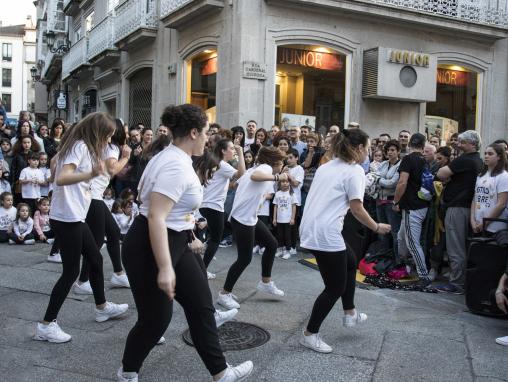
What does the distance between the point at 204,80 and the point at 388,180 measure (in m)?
8.23

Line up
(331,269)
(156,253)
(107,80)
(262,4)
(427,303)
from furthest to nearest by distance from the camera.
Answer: (107,80), (262,4), (427,303), (331,269), (156,253)

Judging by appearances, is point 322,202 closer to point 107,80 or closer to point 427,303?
point 427,303

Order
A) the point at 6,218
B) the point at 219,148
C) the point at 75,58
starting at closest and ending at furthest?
1. the point at 219,148
2. the point at 6,218
3. the point at 75,58

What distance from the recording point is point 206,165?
6023 mm

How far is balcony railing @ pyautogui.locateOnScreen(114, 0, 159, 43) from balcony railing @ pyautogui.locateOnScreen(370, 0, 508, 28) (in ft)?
22.1

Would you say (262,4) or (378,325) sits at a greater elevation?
(262,4)

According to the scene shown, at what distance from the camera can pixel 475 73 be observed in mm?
16641

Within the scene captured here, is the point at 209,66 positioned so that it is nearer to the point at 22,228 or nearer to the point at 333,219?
the point at 22,228

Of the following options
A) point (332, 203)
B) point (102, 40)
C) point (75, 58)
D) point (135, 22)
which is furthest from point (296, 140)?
point (75, 58)

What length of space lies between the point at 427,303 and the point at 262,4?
8.95 meters

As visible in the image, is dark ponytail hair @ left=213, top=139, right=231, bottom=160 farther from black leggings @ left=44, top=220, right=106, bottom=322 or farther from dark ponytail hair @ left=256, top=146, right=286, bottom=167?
black leggings @ left=44, top=220, right=106, bottom=322

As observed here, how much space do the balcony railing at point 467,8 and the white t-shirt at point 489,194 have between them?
8776mm

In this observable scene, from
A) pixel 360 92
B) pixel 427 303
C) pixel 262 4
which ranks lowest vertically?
pixel 427 303

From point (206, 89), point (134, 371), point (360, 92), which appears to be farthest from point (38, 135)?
point (134, 371)
